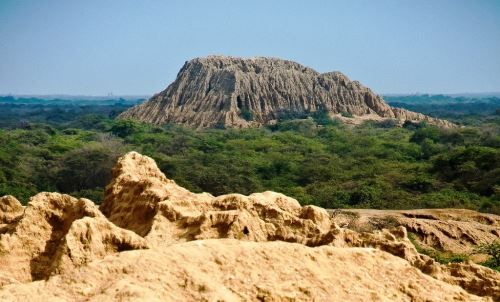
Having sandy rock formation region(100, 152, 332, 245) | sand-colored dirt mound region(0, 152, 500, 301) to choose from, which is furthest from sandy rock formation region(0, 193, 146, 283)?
sandy rock formation region(100, 152, 332, 245)

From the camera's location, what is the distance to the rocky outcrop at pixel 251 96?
7075 cm

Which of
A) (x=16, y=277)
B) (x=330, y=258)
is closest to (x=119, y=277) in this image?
(x=16, y=277)

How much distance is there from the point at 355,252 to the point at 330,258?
1.13ft

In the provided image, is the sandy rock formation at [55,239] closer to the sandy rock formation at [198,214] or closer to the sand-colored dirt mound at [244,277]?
the sand-colored dirt mound at [244,277]

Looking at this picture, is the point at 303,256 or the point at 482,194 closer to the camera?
the point at 303,256

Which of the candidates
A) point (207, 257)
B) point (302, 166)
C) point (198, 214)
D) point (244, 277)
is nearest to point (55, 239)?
point (198, 214)

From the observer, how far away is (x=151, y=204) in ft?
25.2

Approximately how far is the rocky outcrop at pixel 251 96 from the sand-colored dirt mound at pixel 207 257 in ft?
195

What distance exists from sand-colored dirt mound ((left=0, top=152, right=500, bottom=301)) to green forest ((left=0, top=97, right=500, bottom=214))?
1909cm

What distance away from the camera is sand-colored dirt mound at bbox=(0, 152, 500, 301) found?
17.5 ft

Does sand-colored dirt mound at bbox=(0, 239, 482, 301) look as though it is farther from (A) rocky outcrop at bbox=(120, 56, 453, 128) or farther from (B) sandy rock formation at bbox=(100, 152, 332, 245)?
(A) rocky outcrop at bbox=(120, 56, 453, 128)

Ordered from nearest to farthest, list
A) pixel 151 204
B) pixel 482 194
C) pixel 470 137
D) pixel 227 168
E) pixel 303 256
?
pixel 303 256
pixel 151 204
pixel 482 194
pixel 227 168
pixel 470 137

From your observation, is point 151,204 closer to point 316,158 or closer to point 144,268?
point 144,268

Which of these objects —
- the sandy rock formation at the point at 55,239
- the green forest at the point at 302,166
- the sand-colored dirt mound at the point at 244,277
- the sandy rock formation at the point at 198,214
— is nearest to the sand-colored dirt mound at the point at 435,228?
the green forest at the point at 302,166
